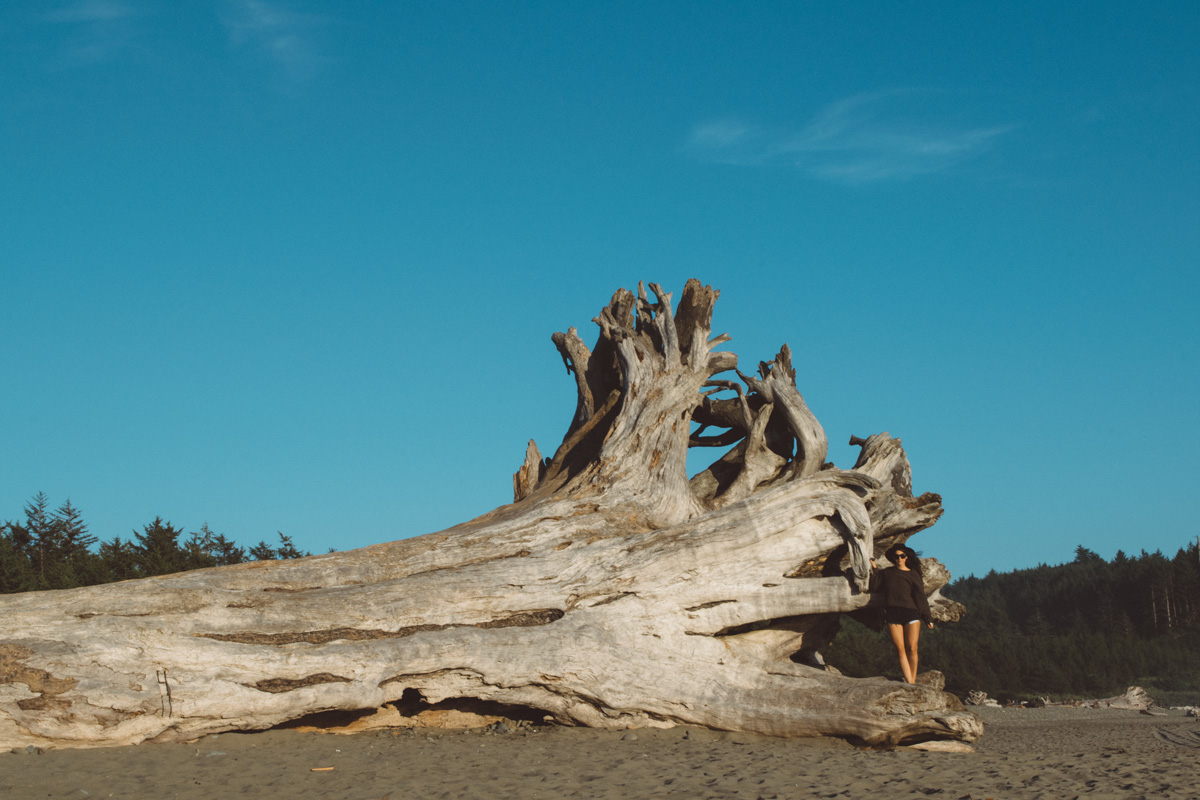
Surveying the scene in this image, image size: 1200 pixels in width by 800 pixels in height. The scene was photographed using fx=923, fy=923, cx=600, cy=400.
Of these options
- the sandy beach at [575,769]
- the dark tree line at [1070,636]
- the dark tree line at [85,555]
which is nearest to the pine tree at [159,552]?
the dark tree line at [85,555]

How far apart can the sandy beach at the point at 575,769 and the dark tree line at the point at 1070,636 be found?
15398 millimetres

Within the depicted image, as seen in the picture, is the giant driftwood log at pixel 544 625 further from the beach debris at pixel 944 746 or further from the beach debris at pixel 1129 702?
the beach debris at pixel 1129 702

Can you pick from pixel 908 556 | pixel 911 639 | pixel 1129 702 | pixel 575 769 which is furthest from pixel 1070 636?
pixel 575 769

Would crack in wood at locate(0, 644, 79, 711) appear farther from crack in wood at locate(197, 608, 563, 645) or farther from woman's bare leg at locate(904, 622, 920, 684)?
woman's bare leg at locate(904, 622, 920, 684)

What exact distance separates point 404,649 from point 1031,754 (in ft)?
20.1

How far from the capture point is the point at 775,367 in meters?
13.4

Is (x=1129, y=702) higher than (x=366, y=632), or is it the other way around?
(x=366, y=632)

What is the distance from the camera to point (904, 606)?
1032cm

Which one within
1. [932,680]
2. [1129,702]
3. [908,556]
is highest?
[908,556]

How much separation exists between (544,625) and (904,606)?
4.05 m

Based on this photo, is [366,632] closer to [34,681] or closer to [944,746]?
[34,681]

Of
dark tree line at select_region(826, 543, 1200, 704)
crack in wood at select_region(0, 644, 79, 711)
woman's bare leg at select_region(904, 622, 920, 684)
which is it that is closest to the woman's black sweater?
woman's bare leg at select_region(904, 622, 920, 684)

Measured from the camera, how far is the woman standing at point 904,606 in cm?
1034

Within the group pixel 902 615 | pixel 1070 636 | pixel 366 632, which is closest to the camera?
pixel 366 632
